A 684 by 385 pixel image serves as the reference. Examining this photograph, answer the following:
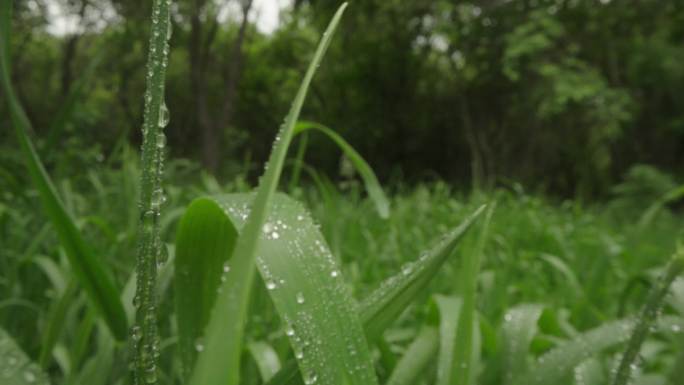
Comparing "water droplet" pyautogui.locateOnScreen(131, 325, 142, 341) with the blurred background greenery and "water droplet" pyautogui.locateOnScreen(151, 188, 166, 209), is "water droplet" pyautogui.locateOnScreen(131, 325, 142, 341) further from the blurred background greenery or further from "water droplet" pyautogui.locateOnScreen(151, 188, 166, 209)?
the blurred background greenery

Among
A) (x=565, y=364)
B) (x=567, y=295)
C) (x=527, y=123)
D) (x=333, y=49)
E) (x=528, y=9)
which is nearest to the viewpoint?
(x=565, y=364)

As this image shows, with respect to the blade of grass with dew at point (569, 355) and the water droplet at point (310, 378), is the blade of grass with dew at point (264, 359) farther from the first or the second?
the water droplet at point (310, 378)

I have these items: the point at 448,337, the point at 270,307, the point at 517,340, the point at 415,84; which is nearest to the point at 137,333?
the point at 448,337

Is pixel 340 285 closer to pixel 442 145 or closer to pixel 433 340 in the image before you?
pixel 433 340

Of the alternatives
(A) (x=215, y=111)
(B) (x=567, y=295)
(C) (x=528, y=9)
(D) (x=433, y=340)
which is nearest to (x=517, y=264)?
(B) (x=567, y=295)

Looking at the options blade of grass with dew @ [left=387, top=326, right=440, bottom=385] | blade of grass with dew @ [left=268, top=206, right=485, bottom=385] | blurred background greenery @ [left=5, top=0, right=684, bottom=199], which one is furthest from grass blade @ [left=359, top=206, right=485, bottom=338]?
blurred background greenery @ [left=5, top=0, right=684, bottom=199]

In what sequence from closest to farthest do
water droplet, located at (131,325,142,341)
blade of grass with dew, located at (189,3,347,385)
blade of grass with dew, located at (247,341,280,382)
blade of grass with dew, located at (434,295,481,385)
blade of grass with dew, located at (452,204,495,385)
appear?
blade of grass with dew, located at (189,3,347,385) < water droplet, located at (131,325,142,341) < blade of grass with dew, located at (452,204,495,385) < blade of grass with dew, located at (434,295,481,385) < blade of grass with dew, located at (247,341,280,382)
